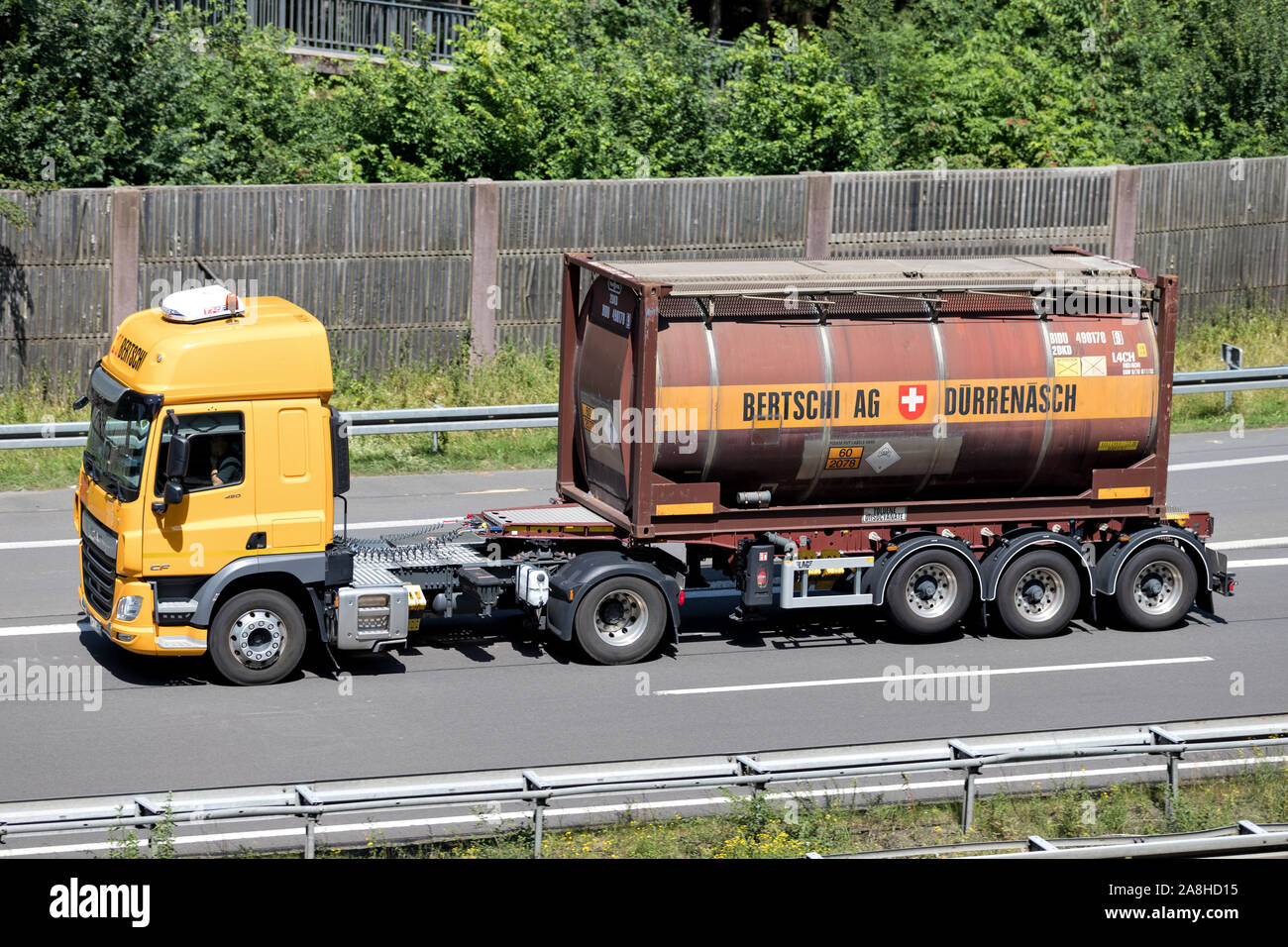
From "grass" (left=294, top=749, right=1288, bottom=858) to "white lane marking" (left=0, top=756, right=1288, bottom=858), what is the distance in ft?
0.49

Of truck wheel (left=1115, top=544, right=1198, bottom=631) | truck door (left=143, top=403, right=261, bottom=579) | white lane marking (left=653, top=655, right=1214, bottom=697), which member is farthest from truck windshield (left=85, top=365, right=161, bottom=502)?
truck wheel (left=1115, top=544, right=1198, bottom=631)

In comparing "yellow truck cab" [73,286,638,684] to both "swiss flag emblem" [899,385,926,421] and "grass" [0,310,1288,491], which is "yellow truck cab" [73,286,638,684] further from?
"grass" [0,310,1288,491]

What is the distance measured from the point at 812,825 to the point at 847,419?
17.7 ft

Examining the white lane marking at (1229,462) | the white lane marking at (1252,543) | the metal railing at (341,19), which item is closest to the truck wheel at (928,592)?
the white lane marking at (1252,543)

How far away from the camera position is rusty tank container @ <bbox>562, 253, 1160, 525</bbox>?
595 inches

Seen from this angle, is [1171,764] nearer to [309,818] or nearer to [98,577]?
[309,818]

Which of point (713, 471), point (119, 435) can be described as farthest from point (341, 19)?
point (119, 435)

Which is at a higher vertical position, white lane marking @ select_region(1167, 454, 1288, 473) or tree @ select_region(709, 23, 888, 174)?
tree @ select_region(709, 23, 888, 174)

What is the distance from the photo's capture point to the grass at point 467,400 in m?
22.1

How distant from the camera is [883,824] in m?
11.4

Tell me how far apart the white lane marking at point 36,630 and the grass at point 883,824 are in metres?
5.91

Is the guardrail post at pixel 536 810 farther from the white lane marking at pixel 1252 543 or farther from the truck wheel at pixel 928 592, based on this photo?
the white lane marking at pixel 1252 543

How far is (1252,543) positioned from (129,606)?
12.5 metres
